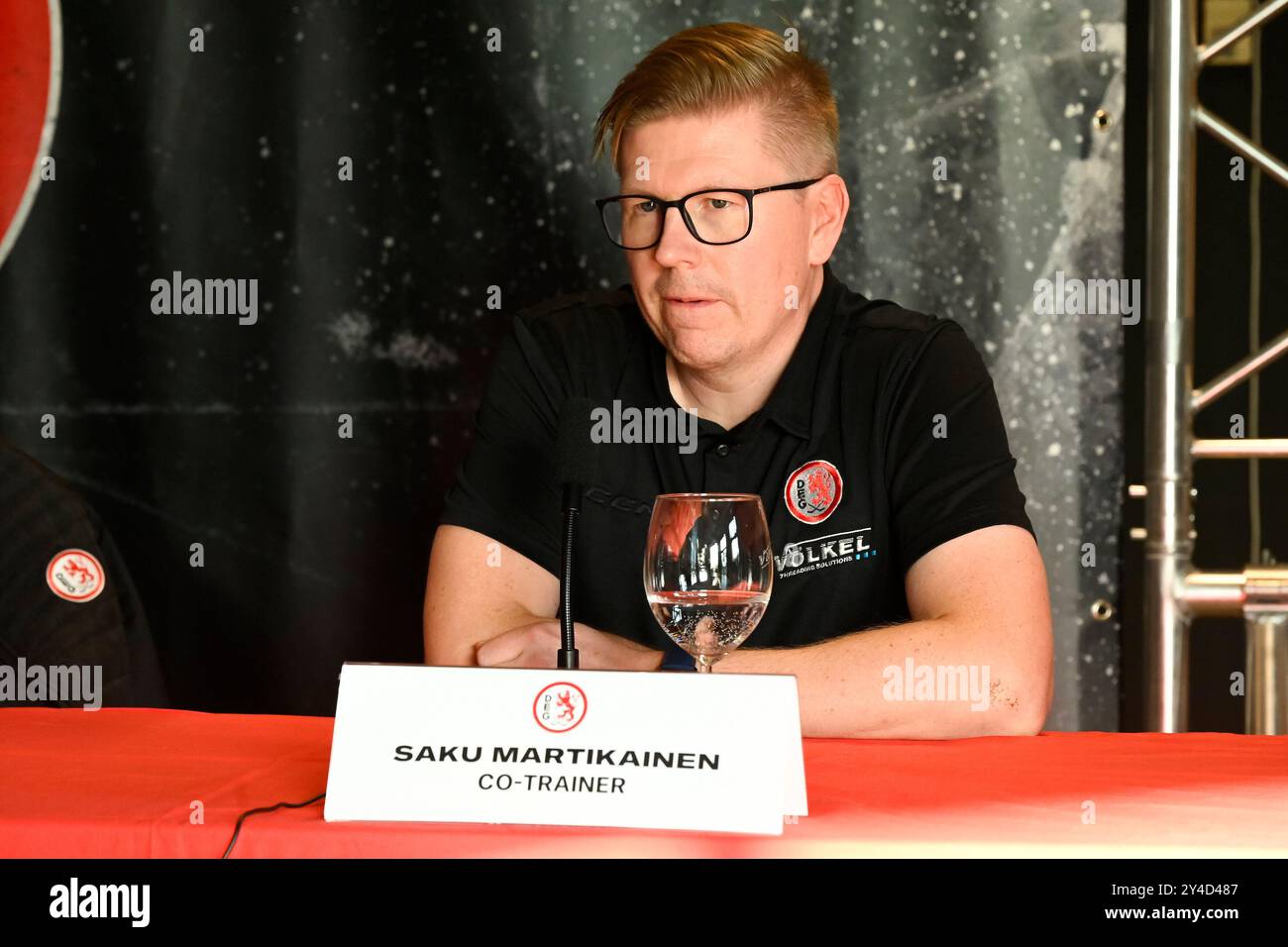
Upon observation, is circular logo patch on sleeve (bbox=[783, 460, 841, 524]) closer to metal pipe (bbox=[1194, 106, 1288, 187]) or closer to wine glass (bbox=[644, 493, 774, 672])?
wine glass (bbox=[644, 493, 774, 672])

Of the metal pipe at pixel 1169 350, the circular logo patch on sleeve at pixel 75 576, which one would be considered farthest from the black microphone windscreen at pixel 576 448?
the circular logo patch on sleeve at pixel 75 576

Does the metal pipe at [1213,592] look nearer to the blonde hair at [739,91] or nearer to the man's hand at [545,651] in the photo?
the blonde hair at [739,91]

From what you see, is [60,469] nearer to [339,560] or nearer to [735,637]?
[339,560]

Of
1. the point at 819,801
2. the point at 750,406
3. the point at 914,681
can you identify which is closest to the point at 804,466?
the point at 750,406

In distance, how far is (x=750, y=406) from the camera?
6.00 ft

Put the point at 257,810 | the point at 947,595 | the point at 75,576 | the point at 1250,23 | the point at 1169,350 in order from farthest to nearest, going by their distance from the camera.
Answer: the point at 75,576
the point at 1169,350
the point at 1250,23
the point at 947,595
the point at 257,810

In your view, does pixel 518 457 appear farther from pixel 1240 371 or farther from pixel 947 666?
pixel 1240 371

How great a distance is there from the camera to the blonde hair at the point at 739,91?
1711 mm

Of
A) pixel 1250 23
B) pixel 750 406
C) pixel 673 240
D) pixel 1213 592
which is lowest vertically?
pixel 1213 592

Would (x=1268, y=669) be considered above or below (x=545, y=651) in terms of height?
below

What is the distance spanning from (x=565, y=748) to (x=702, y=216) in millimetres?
1000

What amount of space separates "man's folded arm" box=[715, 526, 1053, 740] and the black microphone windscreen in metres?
0.31

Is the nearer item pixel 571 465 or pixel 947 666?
pixel 571 465

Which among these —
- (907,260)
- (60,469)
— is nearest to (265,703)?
(60,469)
